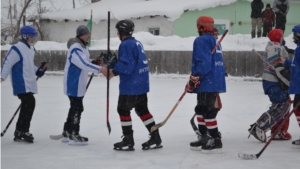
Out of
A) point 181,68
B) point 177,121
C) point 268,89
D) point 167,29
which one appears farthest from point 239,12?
point 268,89

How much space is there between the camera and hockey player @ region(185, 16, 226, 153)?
6.18 metres

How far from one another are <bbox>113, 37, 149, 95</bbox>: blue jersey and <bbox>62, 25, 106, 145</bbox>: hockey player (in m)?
0.42

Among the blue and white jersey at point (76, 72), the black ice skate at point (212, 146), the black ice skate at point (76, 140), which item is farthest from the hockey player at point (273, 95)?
the blue and white jersey at point (76, 72)

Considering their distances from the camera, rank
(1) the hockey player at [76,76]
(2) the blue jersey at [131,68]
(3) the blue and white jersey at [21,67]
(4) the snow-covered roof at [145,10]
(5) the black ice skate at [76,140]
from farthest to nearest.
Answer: (4) the snow-covered roof at [145,10], (3) the blue and white jersey at [21,67], (5) the black ice skate at [76,140], (1) the hockey player at [76,76], (2) the blue jersey at [131,68]

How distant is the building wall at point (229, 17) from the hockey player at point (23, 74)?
16.9m

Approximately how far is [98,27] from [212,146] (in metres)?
20.5

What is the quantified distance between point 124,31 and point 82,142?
1.57 m

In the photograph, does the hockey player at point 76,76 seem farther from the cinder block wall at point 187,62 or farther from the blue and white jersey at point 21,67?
the cinder block wall at point 187,62

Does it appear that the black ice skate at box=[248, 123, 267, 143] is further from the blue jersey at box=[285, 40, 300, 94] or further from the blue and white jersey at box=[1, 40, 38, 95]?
the blue and white jersey at box=[1, 40, 38, 95]

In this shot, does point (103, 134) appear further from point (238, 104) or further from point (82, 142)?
point (238, 104)

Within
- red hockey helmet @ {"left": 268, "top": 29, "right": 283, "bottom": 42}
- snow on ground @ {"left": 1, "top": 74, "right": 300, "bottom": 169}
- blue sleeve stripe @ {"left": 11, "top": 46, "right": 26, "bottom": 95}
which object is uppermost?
red hockey helmet @ {"left": 268, "top": 29, "right": 283, "bottom": 42}

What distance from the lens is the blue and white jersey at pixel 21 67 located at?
6.96 meters

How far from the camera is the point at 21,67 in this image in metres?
7.04

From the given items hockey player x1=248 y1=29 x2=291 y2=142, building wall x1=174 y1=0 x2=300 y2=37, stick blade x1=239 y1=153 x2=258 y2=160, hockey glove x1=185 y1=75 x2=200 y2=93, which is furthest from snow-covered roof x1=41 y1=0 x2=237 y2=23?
stick blade x1=239 y1=153 x2=258 y2=160
